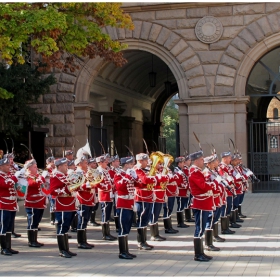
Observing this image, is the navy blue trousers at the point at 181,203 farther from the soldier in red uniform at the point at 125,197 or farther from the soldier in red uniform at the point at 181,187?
the soldier in red uniform at the point at 125,197

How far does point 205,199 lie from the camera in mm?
11500

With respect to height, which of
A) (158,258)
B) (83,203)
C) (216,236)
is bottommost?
(158,258)

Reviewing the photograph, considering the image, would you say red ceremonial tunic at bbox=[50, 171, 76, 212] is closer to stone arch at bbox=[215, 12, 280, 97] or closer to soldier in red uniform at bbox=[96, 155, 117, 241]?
soldier in red uniform at bbox=[96, 155, 117, 241]

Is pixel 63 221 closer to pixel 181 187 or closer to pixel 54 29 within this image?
pixel 181 187

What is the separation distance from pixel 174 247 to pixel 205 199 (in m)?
1.77

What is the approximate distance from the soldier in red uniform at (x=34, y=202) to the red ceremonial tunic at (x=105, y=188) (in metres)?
1.38

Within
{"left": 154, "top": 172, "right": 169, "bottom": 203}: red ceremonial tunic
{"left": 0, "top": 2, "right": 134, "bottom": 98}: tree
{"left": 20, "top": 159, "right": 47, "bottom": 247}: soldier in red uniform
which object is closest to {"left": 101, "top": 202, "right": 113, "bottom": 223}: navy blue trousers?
{"left": 154, "top": 172, "right": 169, "bottom": 203}: red ceremonial tunic

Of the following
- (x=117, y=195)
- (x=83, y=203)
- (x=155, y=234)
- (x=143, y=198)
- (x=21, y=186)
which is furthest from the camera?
(x=155, y=234)

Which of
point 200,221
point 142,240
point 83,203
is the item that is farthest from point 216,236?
point 83,203

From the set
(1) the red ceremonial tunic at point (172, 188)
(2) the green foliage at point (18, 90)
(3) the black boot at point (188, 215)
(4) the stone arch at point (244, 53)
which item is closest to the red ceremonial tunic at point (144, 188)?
(1) the red ceremonial tunic at point (172, 188)

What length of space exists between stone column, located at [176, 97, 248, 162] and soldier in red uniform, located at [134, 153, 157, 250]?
420 inches

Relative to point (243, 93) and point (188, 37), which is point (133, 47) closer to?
point (188, 37)

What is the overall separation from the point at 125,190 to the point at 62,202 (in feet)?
3.90

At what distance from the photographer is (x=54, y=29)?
16.1 metres
